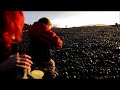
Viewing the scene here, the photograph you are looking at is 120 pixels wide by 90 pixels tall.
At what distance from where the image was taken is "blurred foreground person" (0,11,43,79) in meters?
2.28

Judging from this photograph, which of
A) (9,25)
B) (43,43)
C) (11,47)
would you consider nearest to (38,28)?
(43,43)

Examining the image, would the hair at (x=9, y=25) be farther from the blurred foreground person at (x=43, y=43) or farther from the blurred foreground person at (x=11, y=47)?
the blurred foreground person at (x=43, y=43)

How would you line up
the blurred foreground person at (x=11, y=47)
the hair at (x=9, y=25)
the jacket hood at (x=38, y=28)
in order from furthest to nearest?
the jacket hood at (x=38, y=28) < the hair at (x=9, y=25) < the blurred foreground person at (x=11, y=47)

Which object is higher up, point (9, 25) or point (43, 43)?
point (43, 43)

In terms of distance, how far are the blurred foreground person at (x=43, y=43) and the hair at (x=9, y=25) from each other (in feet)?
16.9

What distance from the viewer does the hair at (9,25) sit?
2428 millimetres

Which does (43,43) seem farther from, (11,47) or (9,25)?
(9,25)

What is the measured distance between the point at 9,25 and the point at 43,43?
18.1 ft

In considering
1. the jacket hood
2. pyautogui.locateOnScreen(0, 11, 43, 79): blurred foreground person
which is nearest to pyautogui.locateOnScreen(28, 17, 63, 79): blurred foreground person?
the jacket hood

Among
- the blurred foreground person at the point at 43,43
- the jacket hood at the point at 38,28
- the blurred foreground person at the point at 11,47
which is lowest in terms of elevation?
the blurred foreground person at the point at 11,47

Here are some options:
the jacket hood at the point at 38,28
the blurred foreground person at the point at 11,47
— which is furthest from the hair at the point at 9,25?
the jacket hood at the point at 38,28

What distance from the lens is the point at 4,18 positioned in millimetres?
2414

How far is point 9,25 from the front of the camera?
2.51 meters

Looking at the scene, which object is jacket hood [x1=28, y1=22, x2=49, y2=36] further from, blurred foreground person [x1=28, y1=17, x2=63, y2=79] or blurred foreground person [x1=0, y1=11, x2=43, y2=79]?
blurred foreground person [x1=0, y1=11, x2=43, y2=79]
